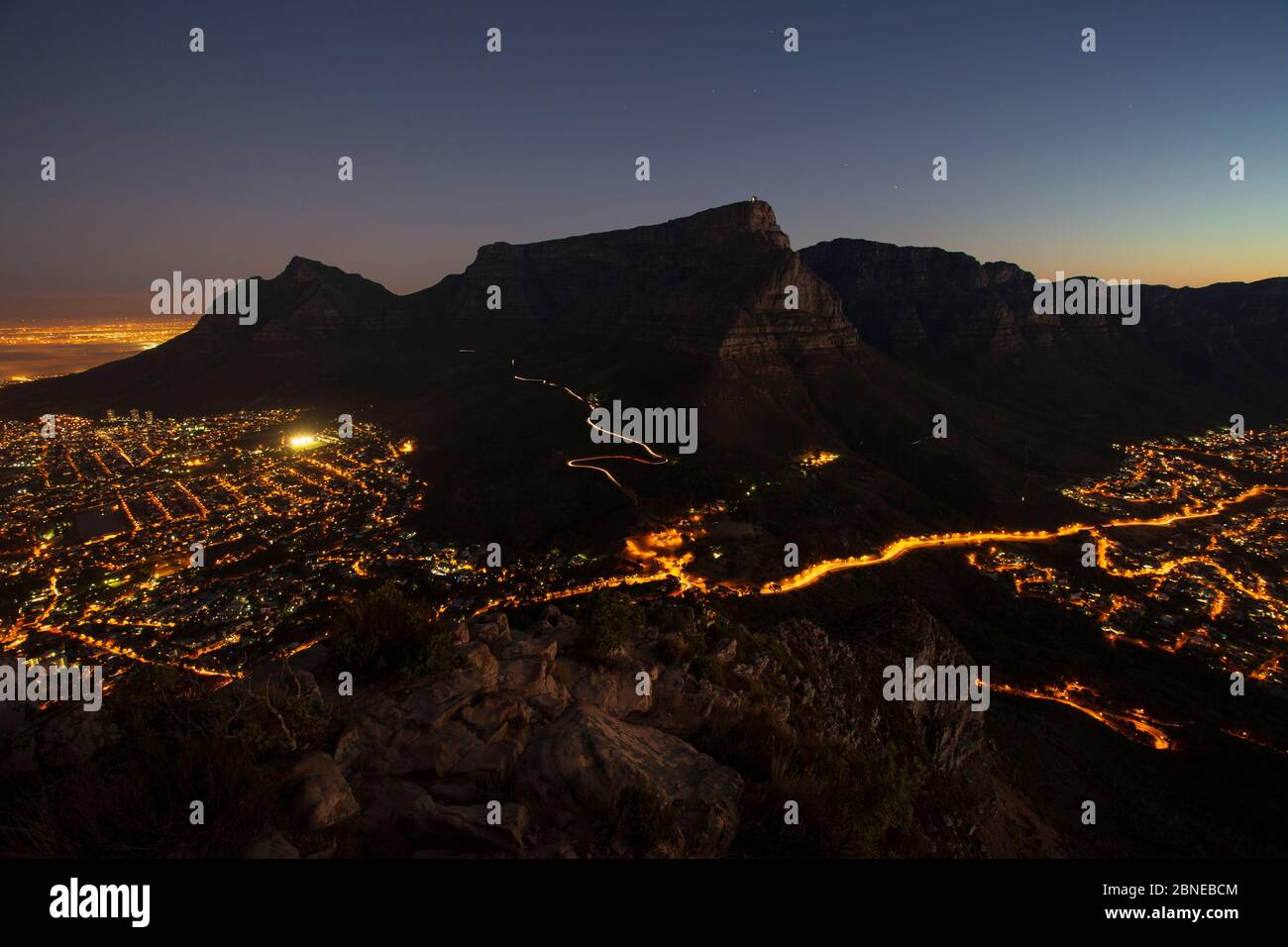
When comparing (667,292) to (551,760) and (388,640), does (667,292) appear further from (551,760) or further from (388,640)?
(551,760)

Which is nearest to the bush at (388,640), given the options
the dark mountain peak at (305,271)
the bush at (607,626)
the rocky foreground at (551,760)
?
the rocky foreground at (551,760)

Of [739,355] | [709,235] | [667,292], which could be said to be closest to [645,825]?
[739,355]

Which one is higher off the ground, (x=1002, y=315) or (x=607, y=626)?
(x=1002, y=315)

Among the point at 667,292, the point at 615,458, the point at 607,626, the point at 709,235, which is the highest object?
the point at 709,235

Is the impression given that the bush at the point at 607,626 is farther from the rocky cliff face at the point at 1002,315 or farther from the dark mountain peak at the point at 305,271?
the dark mountain peak at the point at 305,271

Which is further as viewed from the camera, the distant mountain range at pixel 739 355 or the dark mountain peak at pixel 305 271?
the dark mountain peak at pixel 305 271

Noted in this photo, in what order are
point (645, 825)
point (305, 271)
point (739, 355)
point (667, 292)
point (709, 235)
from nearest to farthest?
point (645, 825) → point (739, 355) → point (667, 292) → point (709, 235) → point (305, 271)

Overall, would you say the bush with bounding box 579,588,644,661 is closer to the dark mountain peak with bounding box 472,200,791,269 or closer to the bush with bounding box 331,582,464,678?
the bush with bounding box 331,582,464,678

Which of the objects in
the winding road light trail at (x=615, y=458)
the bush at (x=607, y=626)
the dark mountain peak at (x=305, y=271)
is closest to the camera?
the bush at (x=607, y=626)

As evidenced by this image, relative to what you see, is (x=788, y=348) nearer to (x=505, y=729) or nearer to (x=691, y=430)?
(x=691, y=430)
